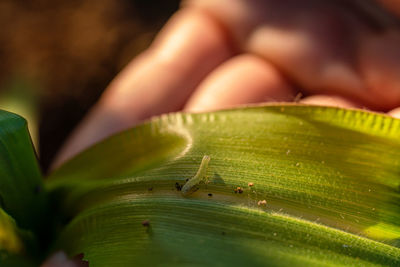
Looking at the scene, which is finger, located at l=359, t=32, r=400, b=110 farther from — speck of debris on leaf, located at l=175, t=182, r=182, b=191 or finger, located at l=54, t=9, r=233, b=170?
speck of debris on leaf, located at l=175, t=182, r=182, b=191

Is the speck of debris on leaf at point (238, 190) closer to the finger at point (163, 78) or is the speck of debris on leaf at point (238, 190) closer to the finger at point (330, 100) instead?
the finger at point (330, 100)

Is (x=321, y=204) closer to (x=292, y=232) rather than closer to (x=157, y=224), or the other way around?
(x=292, y=232)

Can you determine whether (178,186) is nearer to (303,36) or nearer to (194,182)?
(194,182)

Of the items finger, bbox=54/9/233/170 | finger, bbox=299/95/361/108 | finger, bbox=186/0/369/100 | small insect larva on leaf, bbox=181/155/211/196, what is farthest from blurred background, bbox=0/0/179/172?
small insect larva on leaf, bbox=181/155/211/196

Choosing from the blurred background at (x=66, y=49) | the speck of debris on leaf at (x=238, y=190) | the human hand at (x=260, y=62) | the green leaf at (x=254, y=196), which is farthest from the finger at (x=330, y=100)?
the blurred background at (x=66, y=49)

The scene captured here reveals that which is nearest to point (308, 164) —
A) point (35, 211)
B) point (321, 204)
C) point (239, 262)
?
point (321, 204)
